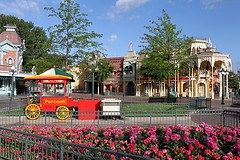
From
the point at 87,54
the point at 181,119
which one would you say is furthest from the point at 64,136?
the point at 87,54

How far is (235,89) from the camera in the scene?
74812mm

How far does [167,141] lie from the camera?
646cm

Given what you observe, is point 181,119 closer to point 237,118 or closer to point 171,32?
point 237,118

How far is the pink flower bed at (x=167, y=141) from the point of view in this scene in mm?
5988

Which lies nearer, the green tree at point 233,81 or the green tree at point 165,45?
the green tree at point 165,45

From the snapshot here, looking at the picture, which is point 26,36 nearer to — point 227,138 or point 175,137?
point 175,137

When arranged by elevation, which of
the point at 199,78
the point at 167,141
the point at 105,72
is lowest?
the point at 167,141

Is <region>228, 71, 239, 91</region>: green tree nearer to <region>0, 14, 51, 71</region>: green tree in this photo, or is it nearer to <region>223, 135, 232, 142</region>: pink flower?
<region>0, 14, 51, 71</region>: green tree

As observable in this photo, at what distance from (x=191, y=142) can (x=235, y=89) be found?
243 feet

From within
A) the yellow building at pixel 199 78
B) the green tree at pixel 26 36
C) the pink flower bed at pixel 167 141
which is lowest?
the pink flower bed at pixel 167 141

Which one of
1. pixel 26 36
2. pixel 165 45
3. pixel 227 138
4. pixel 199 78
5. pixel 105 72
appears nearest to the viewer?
pixel 227 138

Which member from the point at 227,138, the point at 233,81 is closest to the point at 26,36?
the point at 233,81

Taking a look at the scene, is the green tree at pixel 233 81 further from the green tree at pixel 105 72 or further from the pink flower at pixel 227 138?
the pink flower at pixel 227 138

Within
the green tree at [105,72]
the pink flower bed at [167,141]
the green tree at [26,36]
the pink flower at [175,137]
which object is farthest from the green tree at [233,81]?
the pink flower at [175,137]
